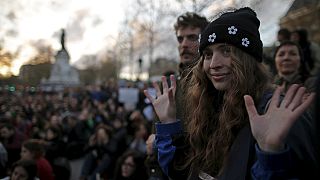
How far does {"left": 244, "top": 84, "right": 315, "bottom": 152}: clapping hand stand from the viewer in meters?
1.45

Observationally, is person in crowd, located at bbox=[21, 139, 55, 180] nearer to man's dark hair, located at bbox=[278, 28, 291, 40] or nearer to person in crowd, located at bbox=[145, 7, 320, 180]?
person in crowd, located at bbox=[145, 7, 320, 180]

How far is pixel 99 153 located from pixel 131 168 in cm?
236

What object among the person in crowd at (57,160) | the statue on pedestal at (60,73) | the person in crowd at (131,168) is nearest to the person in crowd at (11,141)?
the person in crowd at (57,160)

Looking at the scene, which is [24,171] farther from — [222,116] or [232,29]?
[232,29]

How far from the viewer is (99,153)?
319 inches

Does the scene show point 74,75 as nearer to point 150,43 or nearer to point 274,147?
point 150,43

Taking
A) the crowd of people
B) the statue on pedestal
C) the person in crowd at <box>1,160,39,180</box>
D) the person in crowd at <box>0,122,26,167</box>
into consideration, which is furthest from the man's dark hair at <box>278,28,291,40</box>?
the statue on pedestal

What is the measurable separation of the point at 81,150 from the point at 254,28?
9983 mm

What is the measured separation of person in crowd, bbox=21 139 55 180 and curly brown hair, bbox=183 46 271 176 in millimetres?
3858

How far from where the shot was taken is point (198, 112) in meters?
2.18

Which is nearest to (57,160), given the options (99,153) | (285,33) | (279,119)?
(99,153)

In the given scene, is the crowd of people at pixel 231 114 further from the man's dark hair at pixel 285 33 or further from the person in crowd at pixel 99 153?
the person in crowd at pixel 99 153

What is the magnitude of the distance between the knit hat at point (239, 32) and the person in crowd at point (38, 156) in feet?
13.6

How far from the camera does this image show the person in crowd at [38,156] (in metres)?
5.50
